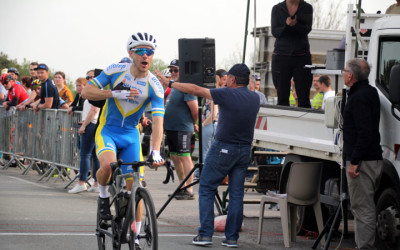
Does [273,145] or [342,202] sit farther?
[273,145]

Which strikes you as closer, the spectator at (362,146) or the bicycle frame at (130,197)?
the bicycle frame at (130,197)

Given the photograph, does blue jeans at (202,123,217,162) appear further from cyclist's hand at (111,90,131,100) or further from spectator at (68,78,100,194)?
cyclist's hand at (111,90,131,100)

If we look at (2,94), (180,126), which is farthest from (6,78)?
(180,126)

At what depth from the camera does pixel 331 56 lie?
397 inches

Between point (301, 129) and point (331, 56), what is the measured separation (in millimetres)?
947

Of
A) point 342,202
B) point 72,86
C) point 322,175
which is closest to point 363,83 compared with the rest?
point 342,202

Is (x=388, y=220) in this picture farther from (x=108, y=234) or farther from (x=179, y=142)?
(x=179, y=142)

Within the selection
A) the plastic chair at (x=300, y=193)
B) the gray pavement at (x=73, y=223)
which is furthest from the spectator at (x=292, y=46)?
the gray pavement at (x=73, y=223)

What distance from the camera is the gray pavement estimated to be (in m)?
9.58

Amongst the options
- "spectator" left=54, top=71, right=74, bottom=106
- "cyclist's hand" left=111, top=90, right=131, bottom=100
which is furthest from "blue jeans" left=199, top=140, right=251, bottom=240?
"spectator" left=54, top=71, right=74, bottom=106

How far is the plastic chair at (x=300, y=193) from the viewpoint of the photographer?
33.6 ft

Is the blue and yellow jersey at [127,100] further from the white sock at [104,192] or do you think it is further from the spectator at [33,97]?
the spectator at [33,97]

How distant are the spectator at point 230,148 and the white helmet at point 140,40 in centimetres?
147

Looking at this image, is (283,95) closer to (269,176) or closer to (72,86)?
(269,176)
